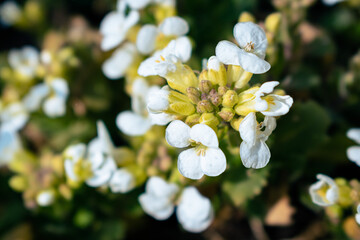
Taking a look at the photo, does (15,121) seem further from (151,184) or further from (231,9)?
(231,9)

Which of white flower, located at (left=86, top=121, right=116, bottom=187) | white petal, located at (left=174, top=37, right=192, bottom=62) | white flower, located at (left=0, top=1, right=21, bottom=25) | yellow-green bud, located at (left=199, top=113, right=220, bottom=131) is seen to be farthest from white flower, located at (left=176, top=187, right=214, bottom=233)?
white flower, located at (left=0, top=1, right=21, bottom=25)

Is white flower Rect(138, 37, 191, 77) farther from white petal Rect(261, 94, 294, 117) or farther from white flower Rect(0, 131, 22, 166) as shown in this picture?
white flower Rect(0, 131, 22, 166)

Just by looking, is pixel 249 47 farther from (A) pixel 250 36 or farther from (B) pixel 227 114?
(B) pixel 227 114

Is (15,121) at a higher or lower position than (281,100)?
lower

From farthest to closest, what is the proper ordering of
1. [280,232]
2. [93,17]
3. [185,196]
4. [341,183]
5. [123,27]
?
→ [93,17]
[280,232]
[123,27]
[185,196]
[341,183]

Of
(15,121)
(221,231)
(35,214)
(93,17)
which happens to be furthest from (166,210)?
(93,17)

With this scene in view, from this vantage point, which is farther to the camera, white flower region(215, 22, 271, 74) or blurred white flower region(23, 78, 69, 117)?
blurred white flower region(23, 78, 69, 117)

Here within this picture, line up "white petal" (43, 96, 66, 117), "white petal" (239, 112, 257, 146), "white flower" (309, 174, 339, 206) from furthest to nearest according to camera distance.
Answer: "white petal" (43, 96, 66, 117) < "white flower" (309, 174, 339, 206) < "white petal" (239, 112, 257, 146)
